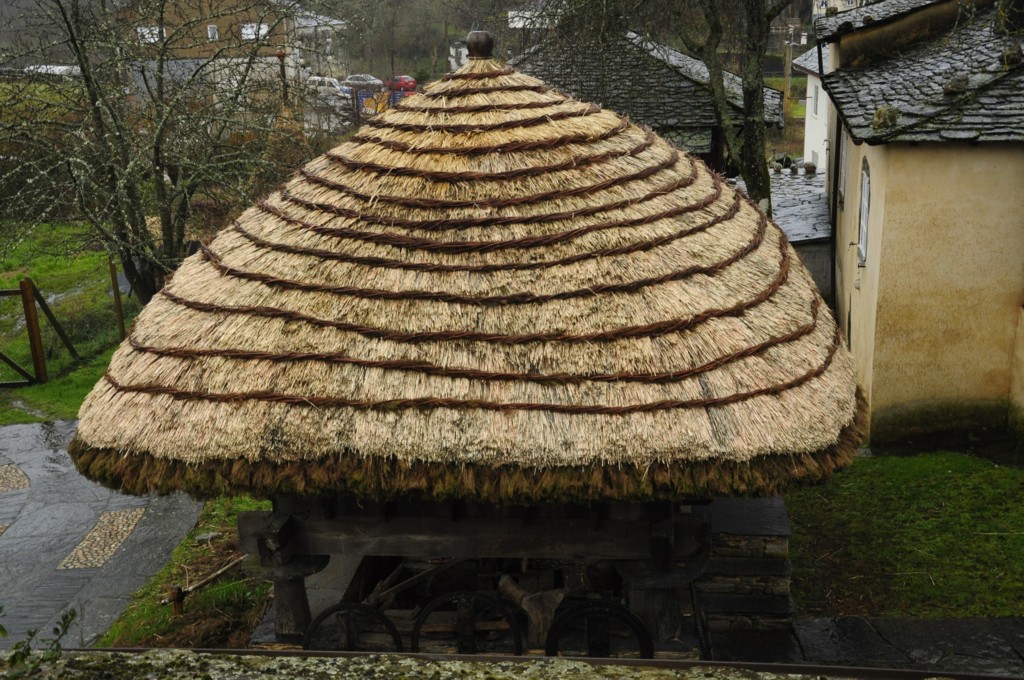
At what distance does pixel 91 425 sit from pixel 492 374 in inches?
96.9

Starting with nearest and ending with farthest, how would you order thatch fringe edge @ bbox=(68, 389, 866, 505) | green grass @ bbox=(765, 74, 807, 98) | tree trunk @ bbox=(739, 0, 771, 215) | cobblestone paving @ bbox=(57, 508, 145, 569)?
1. thatch fringe edge @ bbox=(68, 389, 866, 505)
2. cobblestone paving @ bbox=(57, 508, 145, 569)
3. tree trunk @ bbox=(739, 0, 771, 215)
4. green grass @ bbox=(765, 74, 807, 98)

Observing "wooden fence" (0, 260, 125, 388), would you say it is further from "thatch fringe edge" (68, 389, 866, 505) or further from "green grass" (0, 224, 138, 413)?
"thatch fringe edge" (68, 389, 866, 505)

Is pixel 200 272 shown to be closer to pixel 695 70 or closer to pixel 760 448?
pixel 760 448

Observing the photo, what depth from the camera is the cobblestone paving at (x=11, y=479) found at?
11.3 m

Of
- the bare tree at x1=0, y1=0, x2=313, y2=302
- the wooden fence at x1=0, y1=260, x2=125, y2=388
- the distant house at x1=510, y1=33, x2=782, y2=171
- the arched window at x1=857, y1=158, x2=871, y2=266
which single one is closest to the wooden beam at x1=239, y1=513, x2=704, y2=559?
the bare tree at x1=0, y1=0, x2=313, y2=302

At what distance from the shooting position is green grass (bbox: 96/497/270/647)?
7.71m

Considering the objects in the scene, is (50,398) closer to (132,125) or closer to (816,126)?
(132,125)

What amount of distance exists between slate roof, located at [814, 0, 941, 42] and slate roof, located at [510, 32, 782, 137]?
3177 millimetres

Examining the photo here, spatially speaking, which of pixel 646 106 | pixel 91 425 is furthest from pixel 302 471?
pixel 646 106

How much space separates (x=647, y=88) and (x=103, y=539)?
43.9 feet

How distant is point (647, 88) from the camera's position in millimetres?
18750

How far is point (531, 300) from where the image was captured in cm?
539

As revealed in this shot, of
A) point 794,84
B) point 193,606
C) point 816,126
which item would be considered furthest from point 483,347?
point 794,84

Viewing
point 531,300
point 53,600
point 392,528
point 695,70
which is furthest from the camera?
point 695,70
